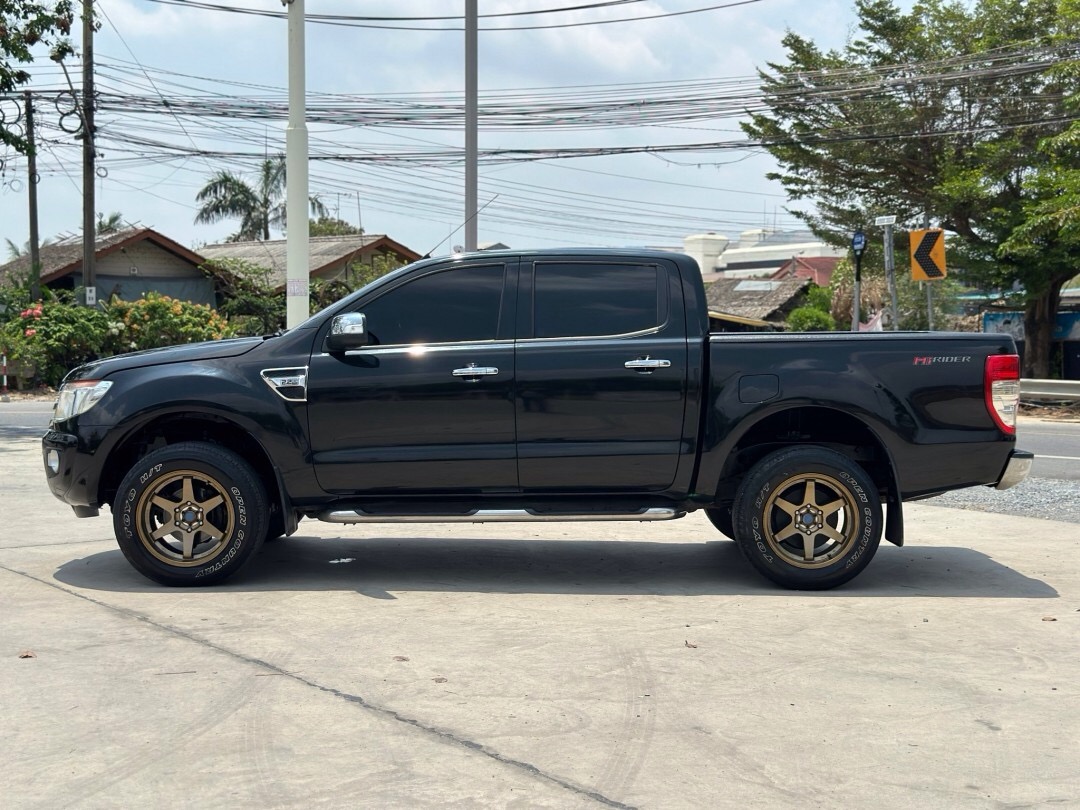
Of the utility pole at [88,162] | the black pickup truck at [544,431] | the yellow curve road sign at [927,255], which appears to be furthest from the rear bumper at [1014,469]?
the utility pole at [88,162]

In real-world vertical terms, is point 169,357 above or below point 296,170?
below

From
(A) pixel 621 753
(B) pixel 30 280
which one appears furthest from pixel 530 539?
(B) pixel 30 280

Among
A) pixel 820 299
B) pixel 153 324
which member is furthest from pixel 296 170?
pixel 820 299

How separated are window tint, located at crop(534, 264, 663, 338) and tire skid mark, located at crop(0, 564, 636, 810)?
2.54m

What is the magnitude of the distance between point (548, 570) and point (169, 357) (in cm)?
257

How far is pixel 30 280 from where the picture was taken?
3272cm

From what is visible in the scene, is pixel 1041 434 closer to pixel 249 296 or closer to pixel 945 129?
pixel 945 129

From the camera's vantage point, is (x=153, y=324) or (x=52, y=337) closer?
(x=52, y=337)

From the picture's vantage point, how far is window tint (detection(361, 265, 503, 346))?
697 centimetres

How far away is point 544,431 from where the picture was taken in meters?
6.81

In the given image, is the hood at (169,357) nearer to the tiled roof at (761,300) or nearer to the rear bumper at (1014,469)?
the rear bumper at (1014,469)

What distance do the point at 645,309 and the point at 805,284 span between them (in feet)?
166

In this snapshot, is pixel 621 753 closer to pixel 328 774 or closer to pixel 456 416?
pixel 328 774

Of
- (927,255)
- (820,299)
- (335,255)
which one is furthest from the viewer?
(820,299)
